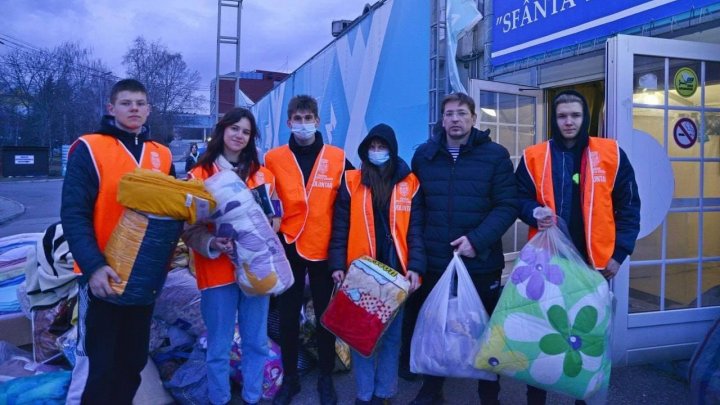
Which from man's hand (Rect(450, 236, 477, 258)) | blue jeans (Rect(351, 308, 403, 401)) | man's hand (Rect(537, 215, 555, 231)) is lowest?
blue jeans (Rect(351, 308, 403, 401))

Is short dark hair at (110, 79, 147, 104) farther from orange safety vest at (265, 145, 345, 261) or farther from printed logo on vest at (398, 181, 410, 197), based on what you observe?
printed logo on vest at (398, 181, 410, 197)

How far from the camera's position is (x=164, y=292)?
3424mm

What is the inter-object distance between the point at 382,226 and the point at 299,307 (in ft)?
2.40

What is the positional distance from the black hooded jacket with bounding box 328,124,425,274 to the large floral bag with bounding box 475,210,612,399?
0.56m

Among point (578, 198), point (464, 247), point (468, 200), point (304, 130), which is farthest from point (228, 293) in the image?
point (578, 198)

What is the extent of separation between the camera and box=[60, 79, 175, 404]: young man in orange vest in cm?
202

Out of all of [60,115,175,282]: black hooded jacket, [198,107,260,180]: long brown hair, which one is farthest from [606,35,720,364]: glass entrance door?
[60,115,175,282]: black hooded jacket

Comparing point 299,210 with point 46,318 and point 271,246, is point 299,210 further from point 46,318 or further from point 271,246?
point 46,318

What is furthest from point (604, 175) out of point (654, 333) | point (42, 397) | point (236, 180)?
point (42, 397)

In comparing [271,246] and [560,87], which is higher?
[560,87]

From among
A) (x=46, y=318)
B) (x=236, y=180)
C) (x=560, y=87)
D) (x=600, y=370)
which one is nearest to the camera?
(x=600, y=370)

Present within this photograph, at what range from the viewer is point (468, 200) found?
2.56m

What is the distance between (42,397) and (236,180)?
5.15 ft

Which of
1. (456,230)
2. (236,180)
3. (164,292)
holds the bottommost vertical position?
(164,292)
